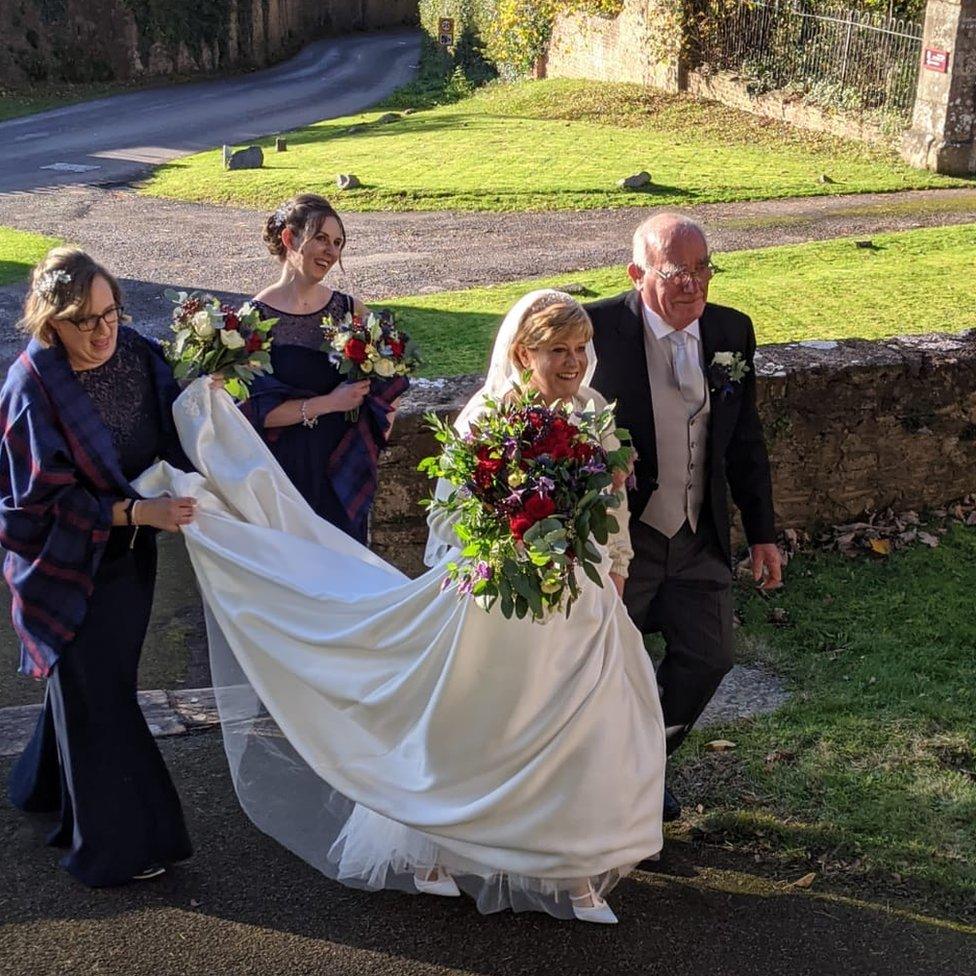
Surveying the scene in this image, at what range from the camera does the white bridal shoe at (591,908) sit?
15.8 ft

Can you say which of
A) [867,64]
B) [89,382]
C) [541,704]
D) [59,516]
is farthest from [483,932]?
[867,64]

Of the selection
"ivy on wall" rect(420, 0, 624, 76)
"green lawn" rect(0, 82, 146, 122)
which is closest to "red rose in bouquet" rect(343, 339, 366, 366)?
"ivy on wall" rect(420, 0, 624, 76)

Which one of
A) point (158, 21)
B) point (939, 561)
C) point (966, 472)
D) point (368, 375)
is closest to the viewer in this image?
point (368, 375)

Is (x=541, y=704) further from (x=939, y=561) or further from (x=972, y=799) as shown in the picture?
(x=939, y=561)

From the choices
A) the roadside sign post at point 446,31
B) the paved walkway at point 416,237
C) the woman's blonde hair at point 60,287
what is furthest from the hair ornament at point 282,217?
the roadside sign post at point 446,31

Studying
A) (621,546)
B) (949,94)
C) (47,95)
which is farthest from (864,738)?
(47,95)

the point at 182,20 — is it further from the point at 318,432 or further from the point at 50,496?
the point at 50,496

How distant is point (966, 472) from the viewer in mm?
8570

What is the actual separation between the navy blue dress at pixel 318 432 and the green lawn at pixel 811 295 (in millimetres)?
3692

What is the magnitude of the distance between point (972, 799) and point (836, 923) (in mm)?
1110

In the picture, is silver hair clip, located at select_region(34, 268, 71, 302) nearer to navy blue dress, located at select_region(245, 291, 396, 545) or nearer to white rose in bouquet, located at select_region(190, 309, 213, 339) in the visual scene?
white rose in bouquet, located at select_region(190, 309, 213, 339)

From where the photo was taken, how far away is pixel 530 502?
4.55 metres

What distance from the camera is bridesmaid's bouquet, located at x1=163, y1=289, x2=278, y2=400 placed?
5.60 metres

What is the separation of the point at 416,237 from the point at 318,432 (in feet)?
38.1
